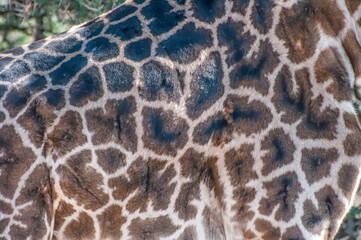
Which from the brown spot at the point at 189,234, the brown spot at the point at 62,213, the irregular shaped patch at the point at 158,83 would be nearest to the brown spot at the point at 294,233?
the brown spot at the point at 189,234

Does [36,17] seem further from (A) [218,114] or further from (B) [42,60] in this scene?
(A) [218,114]

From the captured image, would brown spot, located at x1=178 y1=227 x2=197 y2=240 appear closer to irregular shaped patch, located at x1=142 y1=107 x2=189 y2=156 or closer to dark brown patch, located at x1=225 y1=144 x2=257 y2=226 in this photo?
dark brown patch, located at x1=225 y1=144 x2=257 y2=226

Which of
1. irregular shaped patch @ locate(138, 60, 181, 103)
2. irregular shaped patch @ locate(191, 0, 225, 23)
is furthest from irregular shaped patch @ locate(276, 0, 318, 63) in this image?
irregular shaped patch @ locate(138, 60, 181, 103)

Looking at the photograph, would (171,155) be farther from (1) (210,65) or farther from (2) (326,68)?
(2) (326,68)

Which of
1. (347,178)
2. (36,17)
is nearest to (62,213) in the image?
(347,178)

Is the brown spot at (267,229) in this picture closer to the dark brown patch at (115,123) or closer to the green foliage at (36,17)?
the dark brown patch at (115,123)

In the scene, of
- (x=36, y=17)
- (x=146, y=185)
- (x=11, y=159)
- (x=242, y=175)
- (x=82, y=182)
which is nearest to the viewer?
(x=11, y=159)
